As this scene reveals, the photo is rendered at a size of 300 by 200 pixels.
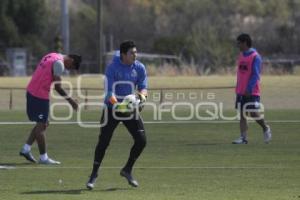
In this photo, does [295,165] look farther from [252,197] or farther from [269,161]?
[252,197]

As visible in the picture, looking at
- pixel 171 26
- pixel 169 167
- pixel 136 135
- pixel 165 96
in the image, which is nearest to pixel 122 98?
pixel 136 135

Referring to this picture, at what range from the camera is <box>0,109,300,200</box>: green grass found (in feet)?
37.7

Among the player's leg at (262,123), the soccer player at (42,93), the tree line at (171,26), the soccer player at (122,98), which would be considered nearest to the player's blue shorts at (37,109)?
the soccer player at (42,93)

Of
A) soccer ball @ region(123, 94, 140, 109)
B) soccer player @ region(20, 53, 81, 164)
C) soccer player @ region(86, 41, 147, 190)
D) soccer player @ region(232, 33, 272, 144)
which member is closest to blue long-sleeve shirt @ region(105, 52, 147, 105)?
soccer player @ region(86, 41, 147, 190)

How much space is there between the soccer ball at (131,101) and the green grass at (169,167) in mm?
1097

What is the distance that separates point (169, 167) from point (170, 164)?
47 centimetres

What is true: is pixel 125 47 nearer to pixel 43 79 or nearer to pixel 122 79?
pixel 122 79

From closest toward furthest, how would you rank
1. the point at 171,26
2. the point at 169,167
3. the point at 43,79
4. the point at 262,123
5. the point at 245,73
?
the point at 169,167 → the point at 43,79 → the point at 245,73 → the point at 262,123 → the point at 171,26

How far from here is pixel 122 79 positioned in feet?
39.0

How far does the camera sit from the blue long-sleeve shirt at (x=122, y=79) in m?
11.9

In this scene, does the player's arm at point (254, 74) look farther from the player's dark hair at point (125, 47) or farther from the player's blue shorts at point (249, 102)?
the player's dark hair at point (125, 47)

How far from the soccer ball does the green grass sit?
110 centimetres

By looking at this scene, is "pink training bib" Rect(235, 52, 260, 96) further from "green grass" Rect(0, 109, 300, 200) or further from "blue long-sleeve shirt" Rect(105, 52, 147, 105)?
"blue long-sleeve shirt" Rect(105, 52, 147, 105)

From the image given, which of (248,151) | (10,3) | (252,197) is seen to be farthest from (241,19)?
(252,197)
